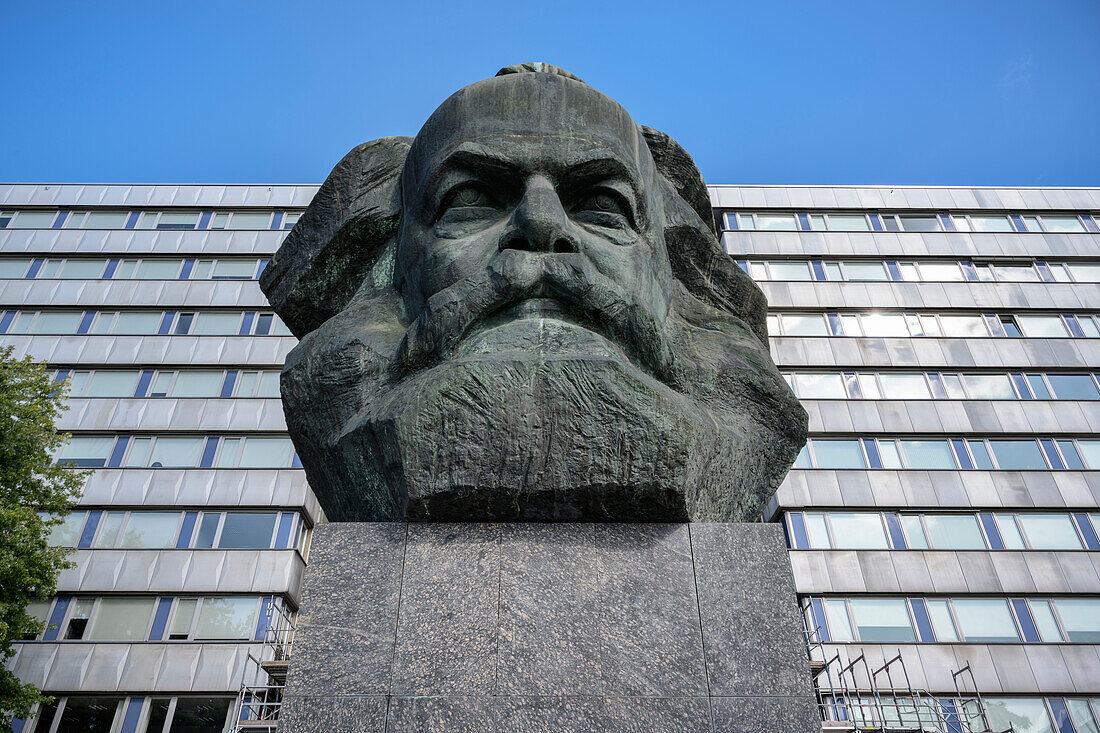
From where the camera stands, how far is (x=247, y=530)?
885 inches

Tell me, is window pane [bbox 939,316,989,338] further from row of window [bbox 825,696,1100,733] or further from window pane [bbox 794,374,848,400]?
row of window [bbox 825,696,1100,733]

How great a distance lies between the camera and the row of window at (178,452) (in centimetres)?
2391

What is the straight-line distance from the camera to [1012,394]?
25.0 metres

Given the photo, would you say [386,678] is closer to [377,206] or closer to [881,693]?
[377,206]

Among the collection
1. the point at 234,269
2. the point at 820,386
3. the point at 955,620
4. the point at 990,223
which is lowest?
the point at 955,620

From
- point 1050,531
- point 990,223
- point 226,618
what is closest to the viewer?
point 226,618

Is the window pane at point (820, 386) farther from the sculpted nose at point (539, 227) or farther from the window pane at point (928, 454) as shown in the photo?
the sculpted nose at point (539, 227)

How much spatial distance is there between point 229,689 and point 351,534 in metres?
19.7

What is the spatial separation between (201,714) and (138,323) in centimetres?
1391

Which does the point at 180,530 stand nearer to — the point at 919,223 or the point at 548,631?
the point at 548,631

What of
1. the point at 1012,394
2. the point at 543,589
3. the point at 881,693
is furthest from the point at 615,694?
the point at 1012,394

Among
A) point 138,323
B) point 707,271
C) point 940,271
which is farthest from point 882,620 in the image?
point 138,323

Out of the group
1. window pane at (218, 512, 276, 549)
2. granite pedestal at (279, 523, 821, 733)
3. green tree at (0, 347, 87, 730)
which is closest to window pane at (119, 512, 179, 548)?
window pane at (218, 512, 276, 549)

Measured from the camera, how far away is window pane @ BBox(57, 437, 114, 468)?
23.9 meters
